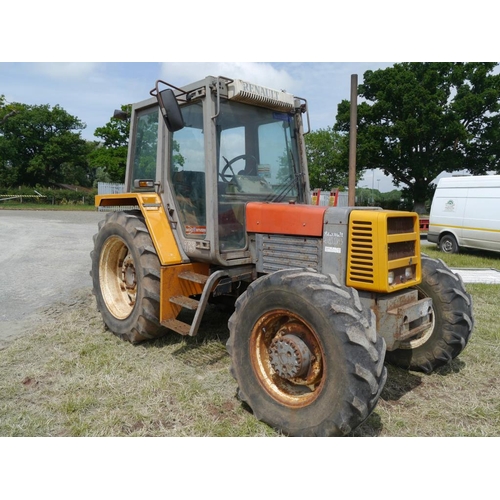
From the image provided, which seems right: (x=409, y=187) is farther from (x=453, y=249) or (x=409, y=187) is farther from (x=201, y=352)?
(x=201, y=352)

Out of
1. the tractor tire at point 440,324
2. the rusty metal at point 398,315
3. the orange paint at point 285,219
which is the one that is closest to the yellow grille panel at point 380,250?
the rusty metal at point 398,315

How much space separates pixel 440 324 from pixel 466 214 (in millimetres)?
9744

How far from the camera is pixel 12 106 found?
152 ft

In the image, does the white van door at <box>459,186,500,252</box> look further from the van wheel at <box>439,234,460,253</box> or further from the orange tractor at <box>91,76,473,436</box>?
the orange tractor at <box>91,76,473,436</box>

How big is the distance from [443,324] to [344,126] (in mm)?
31246

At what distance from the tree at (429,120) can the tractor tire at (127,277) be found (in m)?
27.9

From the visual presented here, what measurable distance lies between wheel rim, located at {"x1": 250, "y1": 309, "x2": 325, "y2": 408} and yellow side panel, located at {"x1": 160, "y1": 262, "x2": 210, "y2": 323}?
1418mm

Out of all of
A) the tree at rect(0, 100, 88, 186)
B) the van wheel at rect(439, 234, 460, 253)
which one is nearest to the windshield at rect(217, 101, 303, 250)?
the van wheel at rect(439, 234, 460, 253)

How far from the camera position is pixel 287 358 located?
3.04m

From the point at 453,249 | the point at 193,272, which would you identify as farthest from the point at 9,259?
the point at 453,249

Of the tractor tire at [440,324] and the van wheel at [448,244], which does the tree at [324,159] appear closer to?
the van wheel at [448,244]

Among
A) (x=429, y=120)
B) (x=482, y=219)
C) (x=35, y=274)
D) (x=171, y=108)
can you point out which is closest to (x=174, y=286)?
(x=171, y=108)

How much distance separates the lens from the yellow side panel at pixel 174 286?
171 inches

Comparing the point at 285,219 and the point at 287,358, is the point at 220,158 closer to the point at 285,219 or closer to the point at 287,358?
the point at 285,219
